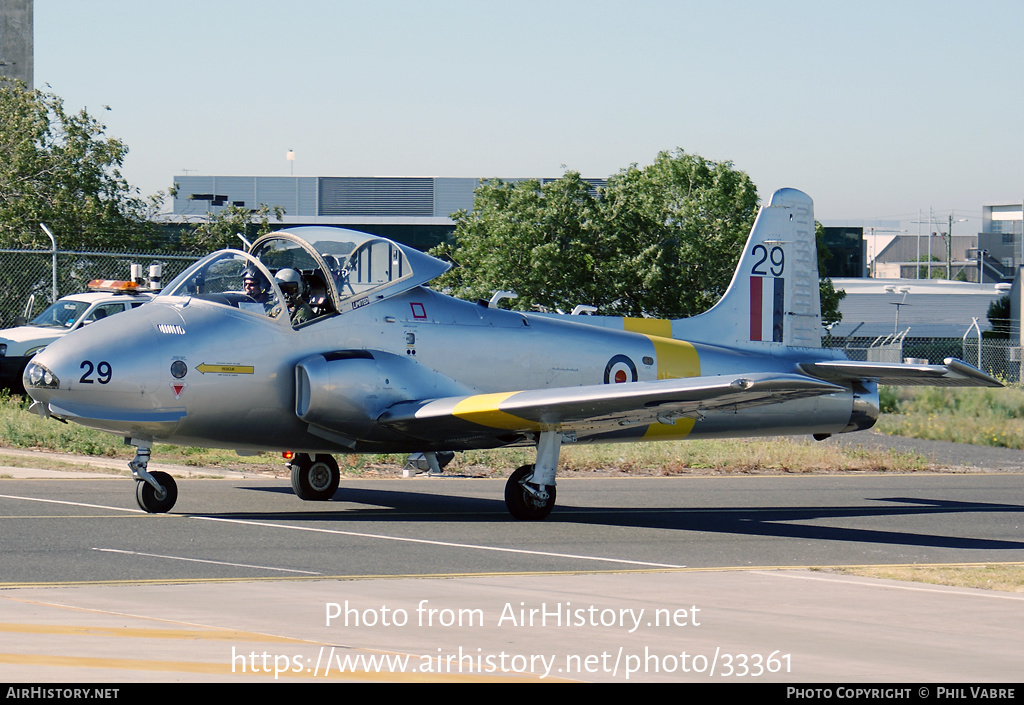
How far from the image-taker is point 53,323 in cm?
2439

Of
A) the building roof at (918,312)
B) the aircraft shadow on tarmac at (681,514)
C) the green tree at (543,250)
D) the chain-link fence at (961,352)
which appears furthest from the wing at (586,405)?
the building roof at (918,312)

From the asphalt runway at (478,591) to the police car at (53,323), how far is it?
26.7 ft

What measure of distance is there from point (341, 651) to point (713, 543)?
6503mm

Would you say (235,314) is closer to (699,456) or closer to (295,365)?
(295,365)

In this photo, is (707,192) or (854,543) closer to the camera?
(854,543)

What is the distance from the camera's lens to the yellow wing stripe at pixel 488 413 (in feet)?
42.9

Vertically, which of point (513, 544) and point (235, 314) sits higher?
point (235, 314)

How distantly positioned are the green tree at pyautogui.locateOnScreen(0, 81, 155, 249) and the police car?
13.5 meters

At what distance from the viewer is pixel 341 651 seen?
21.4 ft

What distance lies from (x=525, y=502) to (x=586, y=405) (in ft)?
5.23

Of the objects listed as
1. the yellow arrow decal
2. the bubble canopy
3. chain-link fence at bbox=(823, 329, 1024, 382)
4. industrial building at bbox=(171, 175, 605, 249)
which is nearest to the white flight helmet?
the bubble canopy

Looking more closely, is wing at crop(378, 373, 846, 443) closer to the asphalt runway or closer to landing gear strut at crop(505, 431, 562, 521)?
landing gear strut at crop(505, 431, 562, 521)

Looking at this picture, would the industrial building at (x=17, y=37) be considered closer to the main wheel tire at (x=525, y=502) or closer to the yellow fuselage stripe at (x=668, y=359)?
the yellow fuselage stripe at (x=668, y=359)
